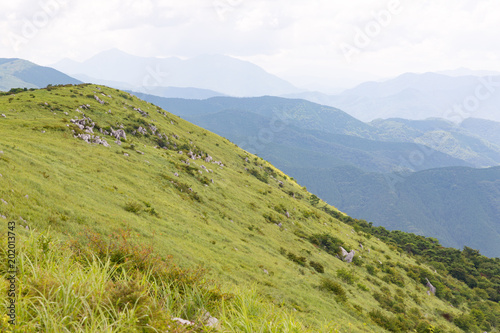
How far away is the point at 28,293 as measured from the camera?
590 cm

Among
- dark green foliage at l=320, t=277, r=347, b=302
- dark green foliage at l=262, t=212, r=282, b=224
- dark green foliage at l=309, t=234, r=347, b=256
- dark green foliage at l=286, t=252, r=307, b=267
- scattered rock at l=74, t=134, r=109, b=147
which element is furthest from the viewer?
dark green foliage at l=309, t=234, r=347, b=256

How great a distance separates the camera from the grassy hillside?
21.1 ft

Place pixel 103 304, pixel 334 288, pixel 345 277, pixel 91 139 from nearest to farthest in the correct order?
pixel 103 304 → pixel 334 288 → pixel 345 277 → pixel 91 139

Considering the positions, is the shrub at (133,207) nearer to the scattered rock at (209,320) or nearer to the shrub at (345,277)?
the scattered rock at (209,320)

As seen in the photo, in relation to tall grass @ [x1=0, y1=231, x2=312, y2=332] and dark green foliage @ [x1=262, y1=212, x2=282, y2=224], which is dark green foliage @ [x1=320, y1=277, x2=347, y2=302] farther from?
tall grass @ [x1=0, y1=231, x2=312, y2=332]

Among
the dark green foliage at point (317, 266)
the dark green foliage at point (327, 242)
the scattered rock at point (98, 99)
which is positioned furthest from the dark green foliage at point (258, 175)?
the dark green foliage at point (317, 266)

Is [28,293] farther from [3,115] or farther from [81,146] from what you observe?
[3,115]

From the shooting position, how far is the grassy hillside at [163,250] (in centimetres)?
645

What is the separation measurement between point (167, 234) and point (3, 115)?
38.5 meters

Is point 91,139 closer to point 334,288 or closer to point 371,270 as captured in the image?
point 334,288

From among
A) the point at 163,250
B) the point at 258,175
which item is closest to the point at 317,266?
the point at 163,250

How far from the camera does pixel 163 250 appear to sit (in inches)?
722

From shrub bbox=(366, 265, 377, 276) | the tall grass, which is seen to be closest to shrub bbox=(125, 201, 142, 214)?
the tall grass

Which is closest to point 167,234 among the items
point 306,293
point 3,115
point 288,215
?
point 306,293
